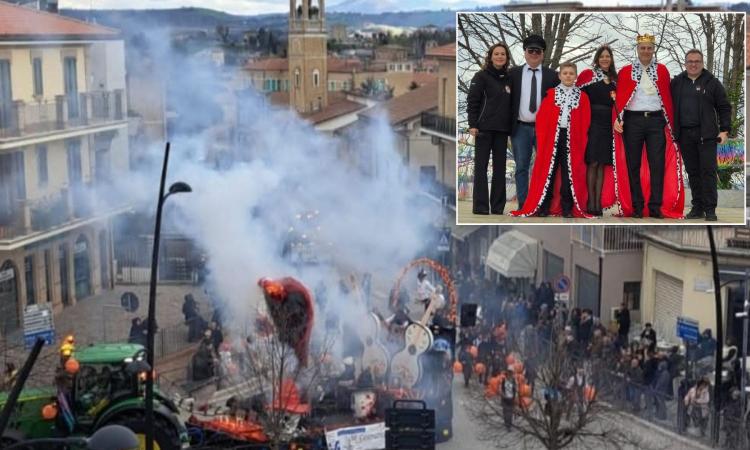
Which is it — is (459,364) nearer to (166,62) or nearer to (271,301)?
(271,301)

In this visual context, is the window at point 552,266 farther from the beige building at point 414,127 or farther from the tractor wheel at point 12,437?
the tractor wheel at point 12,437

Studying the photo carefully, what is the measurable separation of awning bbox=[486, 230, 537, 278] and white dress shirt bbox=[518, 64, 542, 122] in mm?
12895

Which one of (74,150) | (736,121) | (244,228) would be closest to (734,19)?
(736,121)

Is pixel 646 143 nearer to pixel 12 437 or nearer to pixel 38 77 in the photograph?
pixel 12 437

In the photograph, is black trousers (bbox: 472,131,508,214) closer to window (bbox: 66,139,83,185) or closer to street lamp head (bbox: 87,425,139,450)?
street lamp head (bbox: 87,425,139,450)

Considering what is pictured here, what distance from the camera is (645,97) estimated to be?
67.3ft

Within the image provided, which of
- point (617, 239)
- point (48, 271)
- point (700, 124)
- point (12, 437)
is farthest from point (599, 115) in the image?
point (48, 271)

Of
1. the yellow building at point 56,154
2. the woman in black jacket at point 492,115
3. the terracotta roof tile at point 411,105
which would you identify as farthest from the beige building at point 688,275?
the yellow building at point 56,154

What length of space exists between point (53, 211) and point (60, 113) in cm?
220

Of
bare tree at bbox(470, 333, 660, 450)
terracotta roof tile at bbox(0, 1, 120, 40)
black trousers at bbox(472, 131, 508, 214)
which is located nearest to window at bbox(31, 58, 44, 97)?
terracotta roof tile at bbox(0, 1, 120, 40)

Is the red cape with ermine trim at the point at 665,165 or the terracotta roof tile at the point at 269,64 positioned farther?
the terracotta roof tile at the point at 269,64

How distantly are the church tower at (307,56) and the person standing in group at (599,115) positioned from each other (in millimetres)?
25950

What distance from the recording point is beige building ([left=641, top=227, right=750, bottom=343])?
27.3m

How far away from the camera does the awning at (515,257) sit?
3335cm
